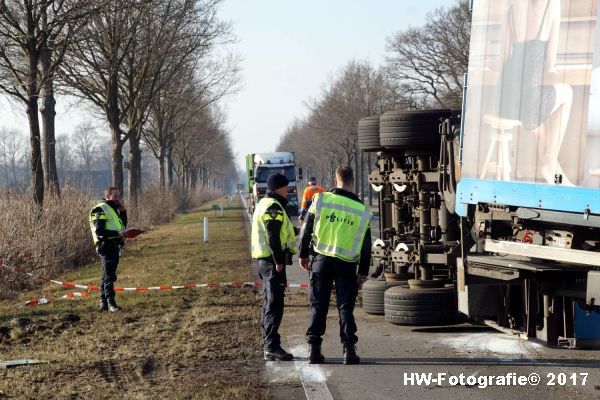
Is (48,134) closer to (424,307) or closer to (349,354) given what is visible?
(424,307)

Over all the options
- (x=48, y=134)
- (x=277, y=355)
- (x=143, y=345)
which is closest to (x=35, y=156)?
(x=48, y=134)

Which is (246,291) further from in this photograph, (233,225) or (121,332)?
(233,225)

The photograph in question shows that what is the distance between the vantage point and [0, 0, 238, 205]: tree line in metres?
21.7

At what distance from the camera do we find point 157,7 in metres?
30.4

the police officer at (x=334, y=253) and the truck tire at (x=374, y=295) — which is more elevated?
Result: the police officer at (x=334, y=253)

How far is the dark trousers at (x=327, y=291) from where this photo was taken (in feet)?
28.5

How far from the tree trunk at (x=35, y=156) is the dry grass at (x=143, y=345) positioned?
4812mm

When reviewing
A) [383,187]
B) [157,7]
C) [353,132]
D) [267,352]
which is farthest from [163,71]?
[267,352]

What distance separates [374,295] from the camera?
1170 cm

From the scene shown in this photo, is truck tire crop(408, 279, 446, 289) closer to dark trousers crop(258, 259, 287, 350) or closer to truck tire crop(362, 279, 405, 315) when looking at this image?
truck tire crop(362, 279, 405, 315)

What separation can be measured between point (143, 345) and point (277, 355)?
1.79 metres

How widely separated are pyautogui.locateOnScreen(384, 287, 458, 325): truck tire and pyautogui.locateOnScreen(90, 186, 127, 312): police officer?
4.38m

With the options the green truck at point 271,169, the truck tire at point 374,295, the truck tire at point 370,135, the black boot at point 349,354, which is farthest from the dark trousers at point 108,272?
the green truck at point 271,169

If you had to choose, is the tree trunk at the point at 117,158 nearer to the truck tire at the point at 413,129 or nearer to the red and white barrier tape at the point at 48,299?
the red and white barrier tape at the point at 48,299
